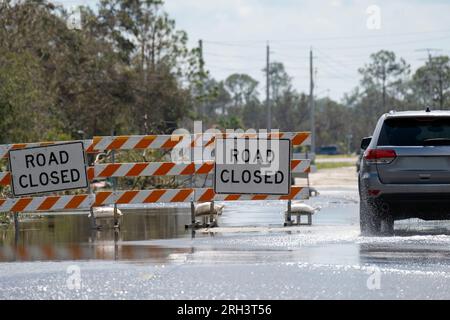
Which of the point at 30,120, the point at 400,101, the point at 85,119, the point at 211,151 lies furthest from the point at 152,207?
the point at 400,101

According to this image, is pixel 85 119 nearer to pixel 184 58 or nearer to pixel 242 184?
pixel 184 58

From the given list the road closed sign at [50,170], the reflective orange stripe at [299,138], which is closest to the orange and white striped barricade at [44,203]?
the road closed sign at [50,170]

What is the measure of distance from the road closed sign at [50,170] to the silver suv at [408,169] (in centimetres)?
430

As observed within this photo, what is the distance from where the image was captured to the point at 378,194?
1642 cm

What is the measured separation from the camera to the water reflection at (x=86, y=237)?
14117 mm

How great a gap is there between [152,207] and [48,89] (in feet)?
95.7

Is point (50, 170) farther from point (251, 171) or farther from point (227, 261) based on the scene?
point (227, 261)

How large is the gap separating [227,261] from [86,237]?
4.38 metres

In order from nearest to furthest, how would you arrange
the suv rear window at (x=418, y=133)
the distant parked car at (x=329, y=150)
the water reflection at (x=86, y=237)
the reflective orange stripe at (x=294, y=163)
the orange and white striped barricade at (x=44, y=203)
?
1. the water reflection at (x=86, y=237)
2. the suv rear window at (x=418, y=133)
3. the orange and white striped barricade at (x=44, y=203)
4. the reflective orange stripe at (x=294, y=163)
5. the distant parked car at (x=329, y=150)

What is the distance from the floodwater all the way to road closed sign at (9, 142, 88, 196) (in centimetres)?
68

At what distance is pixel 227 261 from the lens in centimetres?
1303

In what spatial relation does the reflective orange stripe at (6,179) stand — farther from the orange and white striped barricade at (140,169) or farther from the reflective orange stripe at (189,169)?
the reflective orange stripe at (189,169)

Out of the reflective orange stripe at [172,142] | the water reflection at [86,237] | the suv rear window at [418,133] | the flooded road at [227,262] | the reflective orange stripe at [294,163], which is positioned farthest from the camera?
the reflective orange stripe at [294,163]

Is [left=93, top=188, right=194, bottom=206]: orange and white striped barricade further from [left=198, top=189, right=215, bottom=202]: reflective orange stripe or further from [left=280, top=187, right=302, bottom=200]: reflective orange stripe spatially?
[left=280, top=187, right=302, bottom=200]: reflective orange stripe
